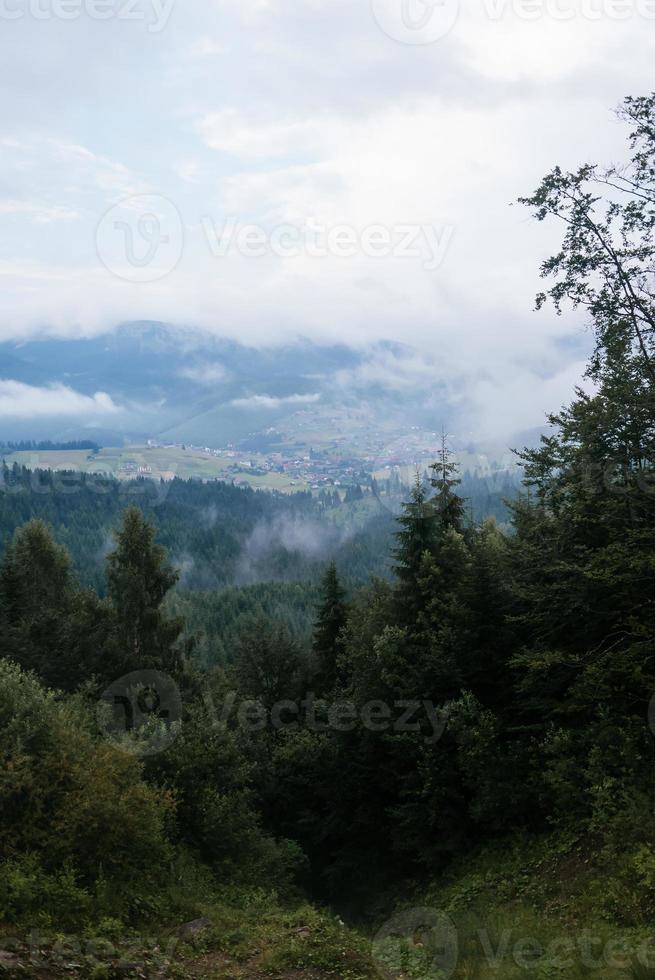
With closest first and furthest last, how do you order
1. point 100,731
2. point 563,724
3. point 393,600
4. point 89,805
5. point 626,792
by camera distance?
1. point 89,805
2. point 626,792
3. point 563,724
4. point 100,731
5. point 393,600

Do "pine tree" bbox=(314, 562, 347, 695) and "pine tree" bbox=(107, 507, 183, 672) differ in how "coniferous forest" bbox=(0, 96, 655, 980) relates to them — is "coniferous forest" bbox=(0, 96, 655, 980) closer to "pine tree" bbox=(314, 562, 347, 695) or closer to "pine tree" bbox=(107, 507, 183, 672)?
"pine tree" bbox=(107, 507, 183, 672)

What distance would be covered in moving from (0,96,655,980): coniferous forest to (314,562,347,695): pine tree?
17.9 ft

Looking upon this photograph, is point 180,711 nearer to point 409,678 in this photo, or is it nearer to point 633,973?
point 409,678

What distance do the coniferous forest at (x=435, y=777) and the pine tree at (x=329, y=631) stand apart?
5.46 meters

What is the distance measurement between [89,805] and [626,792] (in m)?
11.7

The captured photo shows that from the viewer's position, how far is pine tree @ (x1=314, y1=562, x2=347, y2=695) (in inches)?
1496

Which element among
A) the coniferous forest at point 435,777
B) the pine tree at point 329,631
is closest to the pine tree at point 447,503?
the coniferous forest at point 435,777

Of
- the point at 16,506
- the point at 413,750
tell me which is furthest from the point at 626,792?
the point at 16,506

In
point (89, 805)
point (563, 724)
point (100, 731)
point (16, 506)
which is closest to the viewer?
point (89, 805)

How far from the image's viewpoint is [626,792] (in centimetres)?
1523

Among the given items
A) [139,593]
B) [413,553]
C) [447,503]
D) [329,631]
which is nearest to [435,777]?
[413,553]

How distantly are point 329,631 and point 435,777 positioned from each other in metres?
16.6

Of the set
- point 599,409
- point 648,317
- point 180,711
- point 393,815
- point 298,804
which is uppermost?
point 648,317

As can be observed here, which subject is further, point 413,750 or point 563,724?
point 413,750
